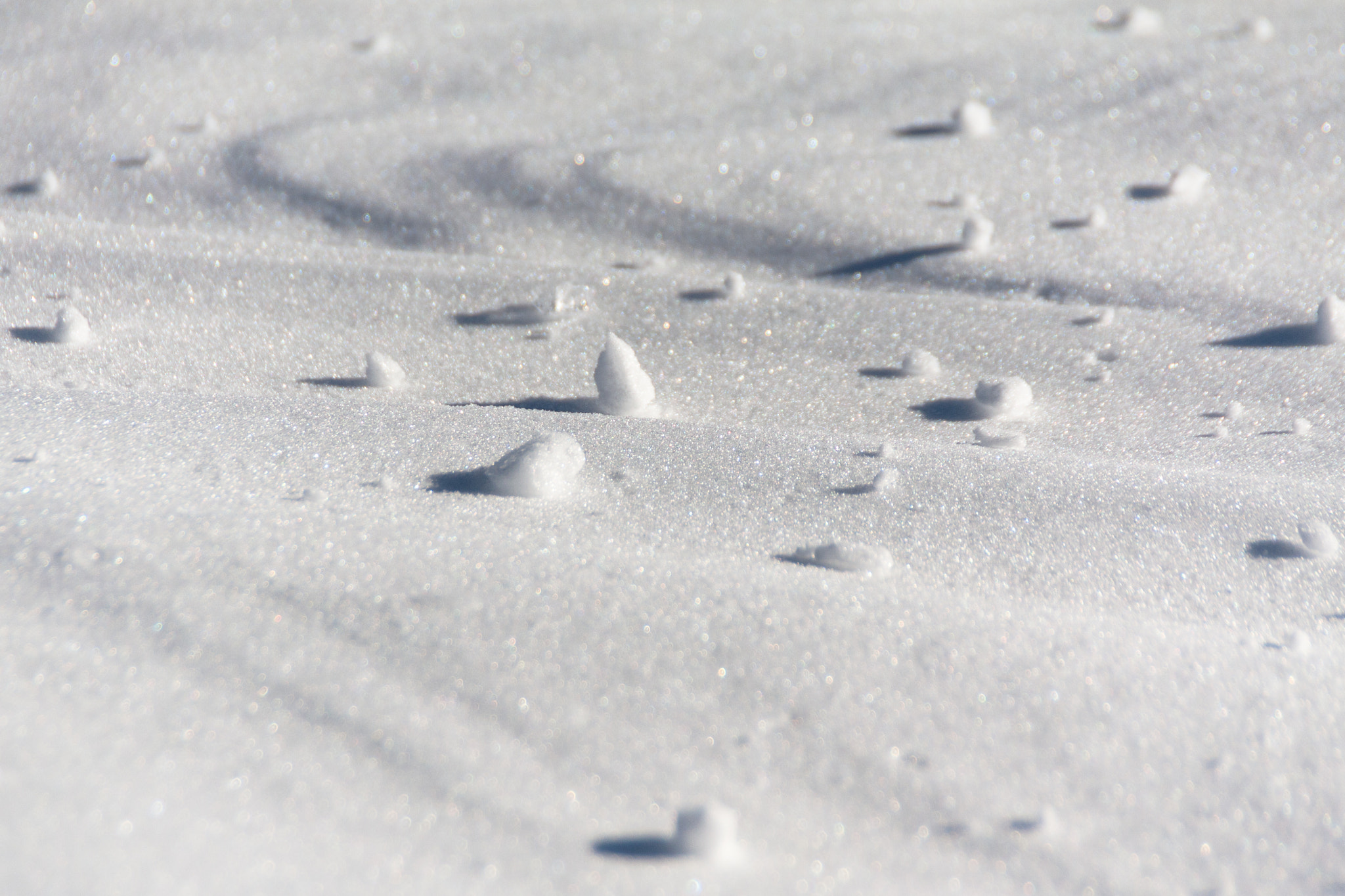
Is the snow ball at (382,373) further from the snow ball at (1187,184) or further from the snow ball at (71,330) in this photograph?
the snow ball at (1187,184)

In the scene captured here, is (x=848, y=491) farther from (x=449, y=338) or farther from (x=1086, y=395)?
(x=449, y=338)

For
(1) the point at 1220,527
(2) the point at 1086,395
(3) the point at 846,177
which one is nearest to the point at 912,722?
(1) the point at 1220,527

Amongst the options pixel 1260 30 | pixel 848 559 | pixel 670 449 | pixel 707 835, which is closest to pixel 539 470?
pixel 670 449

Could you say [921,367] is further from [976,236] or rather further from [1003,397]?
[976,236]

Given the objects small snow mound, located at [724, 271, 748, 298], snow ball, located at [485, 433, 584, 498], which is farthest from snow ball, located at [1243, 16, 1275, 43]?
snow ball, located at [485, 433, 584, 498]

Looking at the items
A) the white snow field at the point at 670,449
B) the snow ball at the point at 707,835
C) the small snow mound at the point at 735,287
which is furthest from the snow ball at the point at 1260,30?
the snow ball at the point at 707,835

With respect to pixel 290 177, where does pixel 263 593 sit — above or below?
below

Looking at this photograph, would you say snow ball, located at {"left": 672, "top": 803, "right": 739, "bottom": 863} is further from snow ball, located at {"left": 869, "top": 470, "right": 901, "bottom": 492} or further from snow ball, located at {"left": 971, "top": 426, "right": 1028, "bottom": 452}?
snow ball, located at {"left": 971, "top": 426, "right": 1028, "bottom": 452}
